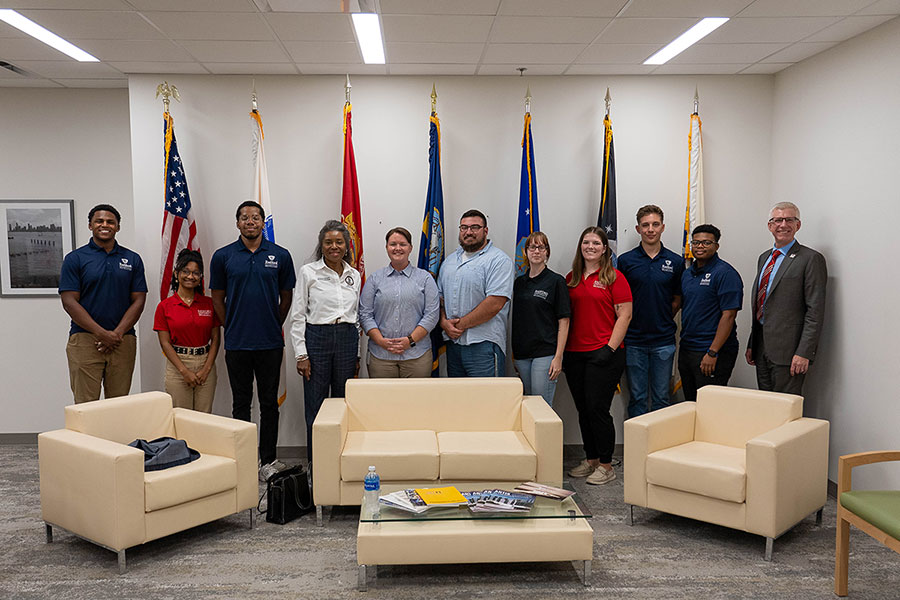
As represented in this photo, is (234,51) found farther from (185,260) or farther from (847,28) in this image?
(847,28)

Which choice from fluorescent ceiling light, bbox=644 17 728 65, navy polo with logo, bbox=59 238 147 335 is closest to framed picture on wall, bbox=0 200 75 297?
navy polo with logo, bbox=59 238 147 335

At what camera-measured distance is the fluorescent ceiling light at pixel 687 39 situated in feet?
13.6

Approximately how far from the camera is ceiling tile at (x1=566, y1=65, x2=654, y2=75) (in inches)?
202

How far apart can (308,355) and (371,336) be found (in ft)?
1.50

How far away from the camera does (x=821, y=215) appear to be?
4.77m

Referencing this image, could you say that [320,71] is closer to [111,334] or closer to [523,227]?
[523,227]

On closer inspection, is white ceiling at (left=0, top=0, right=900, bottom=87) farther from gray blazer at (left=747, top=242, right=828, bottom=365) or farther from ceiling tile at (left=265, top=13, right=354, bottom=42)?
gray blazer at (left=747, top=242, right=828, bottom=365)

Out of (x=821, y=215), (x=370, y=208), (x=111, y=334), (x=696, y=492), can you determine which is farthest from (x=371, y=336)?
(x=821, y=215)

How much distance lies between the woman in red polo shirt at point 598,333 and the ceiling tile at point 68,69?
3.86 meters

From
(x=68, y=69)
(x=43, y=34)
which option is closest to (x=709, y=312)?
(x=43, y=34)

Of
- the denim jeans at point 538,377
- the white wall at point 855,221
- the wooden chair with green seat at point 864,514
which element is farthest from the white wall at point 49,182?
the wooden chair with green seat at point 864,514

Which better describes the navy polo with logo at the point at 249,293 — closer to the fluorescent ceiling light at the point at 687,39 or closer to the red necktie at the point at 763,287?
the fluorescent ceiling light at the point at 687,39

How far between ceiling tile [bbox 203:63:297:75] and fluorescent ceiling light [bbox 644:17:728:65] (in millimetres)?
2681

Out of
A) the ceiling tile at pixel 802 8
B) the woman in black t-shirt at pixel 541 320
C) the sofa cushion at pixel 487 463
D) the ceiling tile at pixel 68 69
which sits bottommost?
the sofa cushion at pixel 487 463
